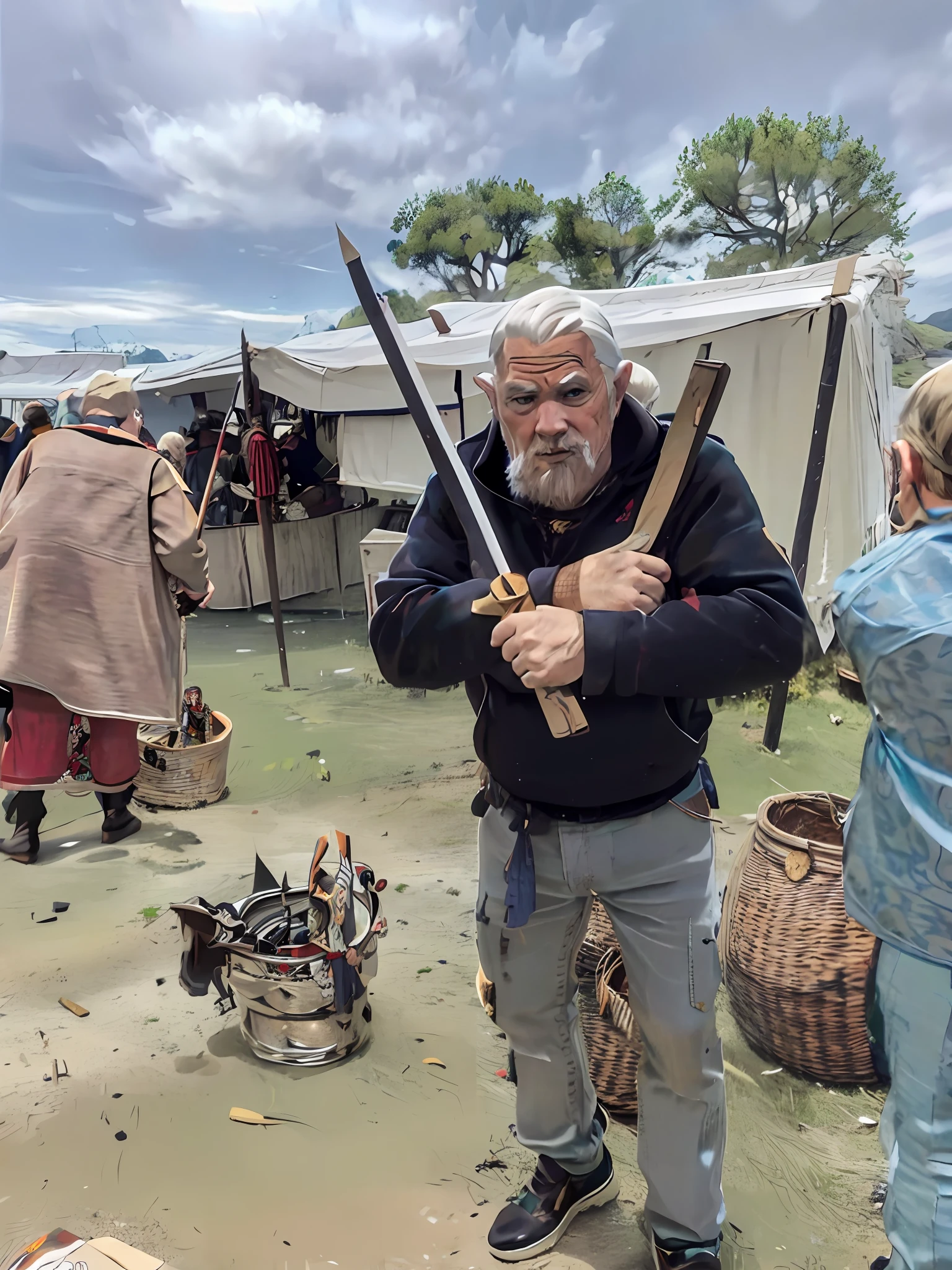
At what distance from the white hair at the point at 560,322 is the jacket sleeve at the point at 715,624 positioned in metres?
0.26

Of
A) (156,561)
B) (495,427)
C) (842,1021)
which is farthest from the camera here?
(156,561)

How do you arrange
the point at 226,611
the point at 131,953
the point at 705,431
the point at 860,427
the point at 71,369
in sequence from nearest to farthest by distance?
the point at 705,431 < the point at 131,953 < the point at 860,427 < the point at 226,611 < the point at 71,369

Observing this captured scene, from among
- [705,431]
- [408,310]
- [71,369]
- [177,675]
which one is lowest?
[177,675]

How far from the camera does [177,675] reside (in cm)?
337

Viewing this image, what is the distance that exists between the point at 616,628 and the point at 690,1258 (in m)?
1.17

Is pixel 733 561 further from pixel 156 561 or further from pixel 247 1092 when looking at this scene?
pixel 156 561

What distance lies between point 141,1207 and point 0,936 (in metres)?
1.40

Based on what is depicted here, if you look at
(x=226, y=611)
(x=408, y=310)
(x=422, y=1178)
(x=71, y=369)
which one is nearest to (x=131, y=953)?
(x=422, y=1178)

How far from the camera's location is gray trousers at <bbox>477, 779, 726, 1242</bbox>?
1339 mm

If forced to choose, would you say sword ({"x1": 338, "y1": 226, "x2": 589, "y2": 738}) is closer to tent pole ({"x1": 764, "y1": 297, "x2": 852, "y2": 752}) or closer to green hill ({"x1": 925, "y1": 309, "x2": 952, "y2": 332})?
tent pole ({"x1": 764, "y1": 297, "x2": 852, "y2": 752})

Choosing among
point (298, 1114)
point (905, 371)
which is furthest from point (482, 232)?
point (298, 1114)

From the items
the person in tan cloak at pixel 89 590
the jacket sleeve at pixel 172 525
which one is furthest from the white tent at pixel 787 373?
the person in tan cloak at pixel 89 590

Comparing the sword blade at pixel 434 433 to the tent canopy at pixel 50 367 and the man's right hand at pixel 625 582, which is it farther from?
the tent canopy at pixel 50 367

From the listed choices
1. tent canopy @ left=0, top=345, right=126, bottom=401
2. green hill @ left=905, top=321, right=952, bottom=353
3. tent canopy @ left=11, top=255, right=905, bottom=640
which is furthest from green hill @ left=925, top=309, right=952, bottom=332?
tent canopy @ left=0, top=345, right=126, bottom=401
